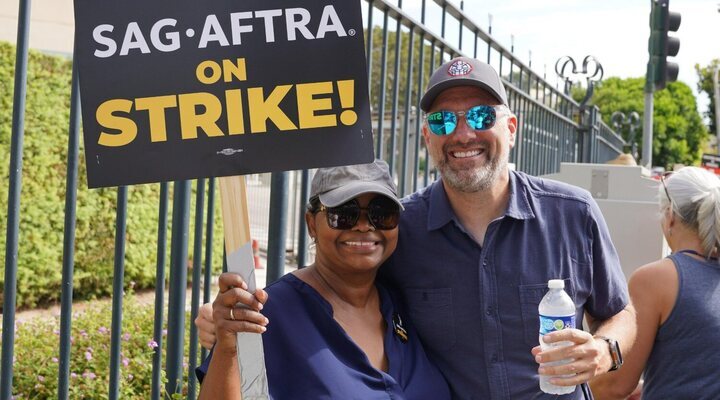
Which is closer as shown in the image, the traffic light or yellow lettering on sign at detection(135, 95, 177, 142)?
yellow lettering on sign at detection(135, 95, 177, 142)

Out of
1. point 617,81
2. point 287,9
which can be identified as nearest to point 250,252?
point 287,9

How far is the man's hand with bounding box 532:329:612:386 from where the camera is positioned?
7.38ft

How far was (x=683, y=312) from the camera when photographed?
9.59ft

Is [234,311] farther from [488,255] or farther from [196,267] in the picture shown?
[196,267]

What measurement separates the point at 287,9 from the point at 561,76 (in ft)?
20.3

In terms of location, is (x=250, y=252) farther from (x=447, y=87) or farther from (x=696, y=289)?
(x=696, y=289)

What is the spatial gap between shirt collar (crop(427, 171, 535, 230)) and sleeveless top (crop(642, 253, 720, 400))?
710 mm

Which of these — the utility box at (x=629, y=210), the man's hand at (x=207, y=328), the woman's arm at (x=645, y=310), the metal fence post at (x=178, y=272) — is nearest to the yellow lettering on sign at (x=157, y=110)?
the man's hand at (x=207, y=328)

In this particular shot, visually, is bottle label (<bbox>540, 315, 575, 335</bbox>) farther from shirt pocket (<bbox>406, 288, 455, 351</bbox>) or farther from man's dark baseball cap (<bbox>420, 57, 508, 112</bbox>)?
man's dark baseball cap (<bbox>420, 57, 508, 112</bbox>)

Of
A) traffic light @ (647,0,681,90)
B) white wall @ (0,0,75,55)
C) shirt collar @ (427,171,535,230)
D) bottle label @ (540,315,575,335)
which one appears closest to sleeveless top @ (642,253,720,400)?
shirt collar @ (427,171,535,230)

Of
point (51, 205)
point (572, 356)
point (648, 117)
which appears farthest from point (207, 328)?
point (648, 117)

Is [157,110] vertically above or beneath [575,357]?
above

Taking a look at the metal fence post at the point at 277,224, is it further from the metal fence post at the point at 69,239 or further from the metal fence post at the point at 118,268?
the metal fence post at the point at 69,239

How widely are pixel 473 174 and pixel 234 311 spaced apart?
945 millimetres
